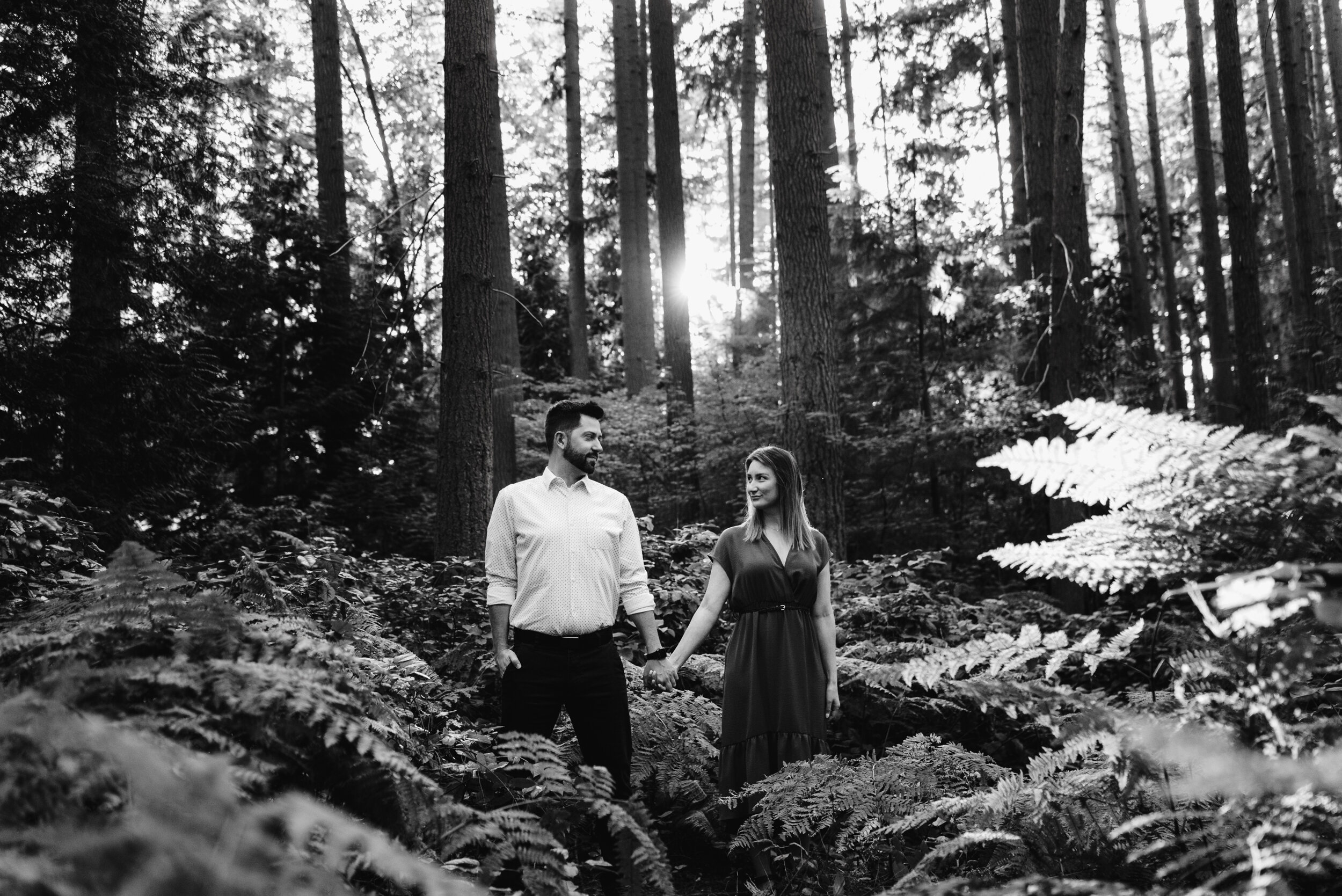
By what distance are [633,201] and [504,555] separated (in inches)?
569

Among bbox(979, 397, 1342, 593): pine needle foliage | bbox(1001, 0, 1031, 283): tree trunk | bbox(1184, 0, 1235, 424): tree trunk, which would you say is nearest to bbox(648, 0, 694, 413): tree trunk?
bbox(1001, 0, 1031, 283): tree trunk

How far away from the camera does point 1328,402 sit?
7.29 ft

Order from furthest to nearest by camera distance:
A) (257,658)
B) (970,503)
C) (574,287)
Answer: (574,287) < (970,503) < (257,658)

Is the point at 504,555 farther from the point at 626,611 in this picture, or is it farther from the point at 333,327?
the point at 333,327

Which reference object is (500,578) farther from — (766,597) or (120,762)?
(120,762)

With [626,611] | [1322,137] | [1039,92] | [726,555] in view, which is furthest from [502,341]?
[1322,137]

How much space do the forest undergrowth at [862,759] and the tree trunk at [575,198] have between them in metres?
16.5

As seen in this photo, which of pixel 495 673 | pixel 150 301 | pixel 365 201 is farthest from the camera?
pixel 365 201

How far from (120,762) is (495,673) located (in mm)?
4744

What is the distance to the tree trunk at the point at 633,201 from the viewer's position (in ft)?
58.2

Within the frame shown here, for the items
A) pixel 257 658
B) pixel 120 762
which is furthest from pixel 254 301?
pixel 120 762

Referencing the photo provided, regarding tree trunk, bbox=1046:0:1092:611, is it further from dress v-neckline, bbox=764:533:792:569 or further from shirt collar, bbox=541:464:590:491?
shirt collar, bbox=541:464:590:491

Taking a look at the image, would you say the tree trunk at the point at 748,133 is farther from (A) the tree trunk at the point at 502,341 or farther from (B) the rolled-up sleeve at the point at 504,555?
(B) the rolled-up sleeve at the point at 504,555

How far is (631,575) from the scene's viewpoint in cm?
512
